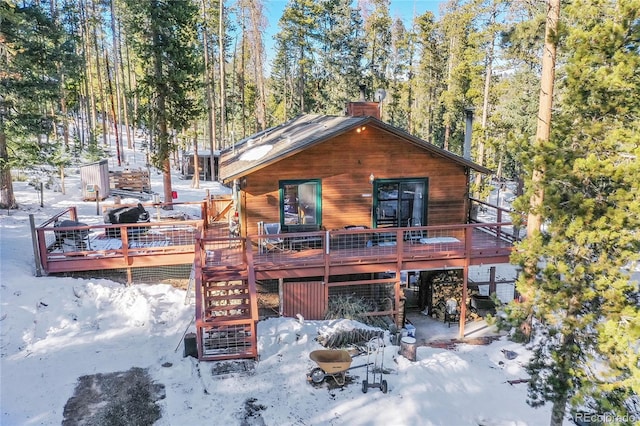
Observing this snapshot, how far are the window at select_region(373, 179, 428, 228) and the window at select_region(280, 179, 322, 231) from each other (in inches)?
69.6

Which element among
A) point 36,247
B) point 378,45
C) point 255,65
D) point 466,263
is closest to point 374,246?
point 466,263

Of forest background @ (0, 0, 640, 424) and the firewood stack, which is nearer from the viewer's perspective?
forest background @ (0, 0, 640, 424)

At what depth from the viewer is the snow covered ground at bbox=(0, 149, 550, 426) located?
7312 mm

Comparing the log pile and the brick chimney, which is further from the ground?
the brick chimney

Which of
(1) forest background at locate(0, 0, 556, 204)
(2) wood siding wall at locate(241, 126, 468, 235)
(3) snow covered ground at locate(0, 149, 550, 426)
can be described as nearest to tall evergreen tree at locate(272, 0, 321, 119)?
(1) forest background at locate(0, 0, 556, 204)

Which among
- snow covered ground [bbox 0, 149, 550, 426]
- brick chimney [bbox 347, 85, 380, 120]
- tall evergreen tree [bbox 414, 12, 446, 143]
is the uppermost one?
tall evergreen tree [bbox 414, 12, 446, 143]

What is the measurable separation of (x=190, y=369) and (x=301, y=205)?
5.39 metres

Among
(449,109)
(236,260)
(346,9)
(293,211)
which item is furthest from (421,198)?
(346,9)

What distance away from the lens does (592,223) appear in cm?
587

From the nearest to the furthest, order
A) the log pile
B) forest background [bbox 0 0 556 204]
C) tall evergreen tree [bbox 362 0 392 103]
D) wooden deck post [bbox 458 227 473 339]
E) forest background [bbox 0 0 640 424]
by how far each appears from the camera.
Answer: forest background [bbox 0 0 640 424]
wooden deck post [bbox 458 227 473 339]
forest background [bbox 0 0 556 204]
the log pile
tall evergreen tree [bbox 362 0 392 103]

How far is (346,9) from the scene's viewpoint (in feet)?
119

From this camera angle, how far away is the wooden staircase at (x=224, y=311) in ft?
28.3

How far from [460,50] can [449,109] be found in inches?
181

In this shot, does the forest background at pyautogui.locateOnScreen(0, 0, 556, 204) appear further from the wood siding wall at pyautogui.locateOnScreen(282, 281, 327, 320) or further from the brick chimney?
the wood siding wall at pyautogui.locateOnScreen(282, 281, 327, 320)
